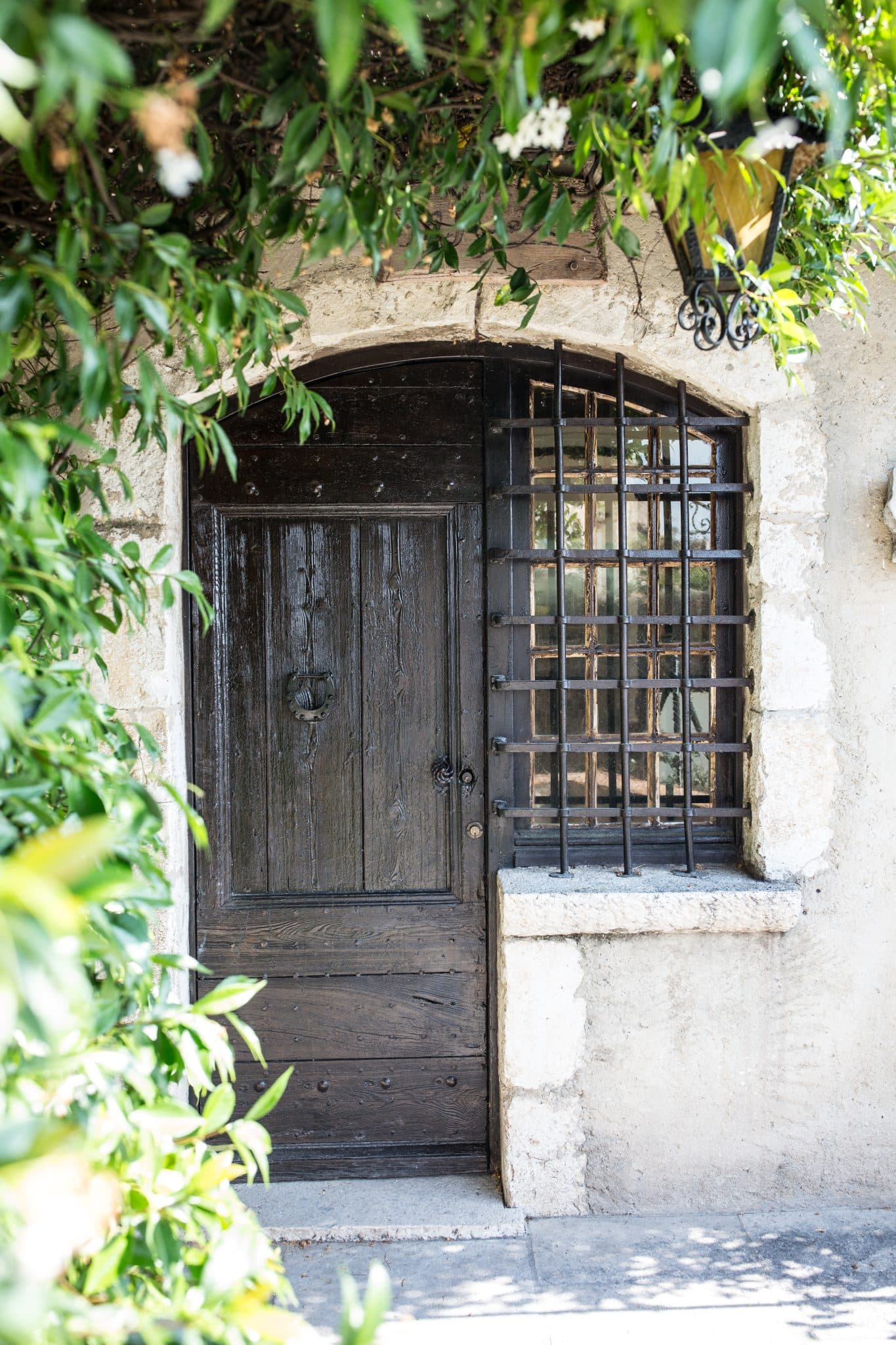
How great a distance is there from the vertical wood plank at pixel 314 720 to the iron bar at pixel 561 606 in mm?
573

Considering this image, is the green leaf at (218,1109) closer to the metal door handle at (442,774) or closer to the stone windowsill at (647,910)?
the stone windowsill at (647,910)

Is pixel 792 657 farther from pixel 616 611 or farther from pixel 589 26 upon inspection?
pixel 589 26

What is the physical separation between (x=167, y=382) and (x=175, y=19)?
122cm

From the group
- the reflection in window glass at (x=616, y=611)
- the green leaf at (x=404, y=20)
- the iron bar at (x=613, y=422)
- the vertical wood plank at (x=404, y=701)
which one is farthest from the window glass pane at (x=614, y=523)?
the green leaf at (x=404, y=20)

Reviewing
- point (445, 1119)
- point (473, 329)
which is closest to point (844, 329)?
point (473, 329)

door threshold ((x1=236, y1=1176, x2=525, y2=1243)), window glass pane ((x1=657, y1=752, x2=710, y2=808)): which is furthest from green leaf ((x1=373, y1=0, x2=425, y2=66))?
door threshold ((x1=236, y1=1176, x2=525, y2=1243))

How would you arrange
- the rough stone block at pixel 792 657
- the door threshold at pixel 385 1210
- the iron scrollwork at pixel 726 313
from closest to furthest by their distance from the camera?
the iron scrollwork at pixel 726 313, the door threshold at pixel 385 1210, the rough stone block at pixel 792 657

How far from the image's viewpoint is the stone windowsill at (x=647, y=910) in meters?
2.38

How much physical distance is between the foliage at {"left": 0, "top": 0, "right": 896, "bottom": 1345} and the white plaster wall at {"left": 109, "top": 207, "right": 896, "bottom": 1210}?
572 millimetres

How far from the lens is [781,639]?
2457mm

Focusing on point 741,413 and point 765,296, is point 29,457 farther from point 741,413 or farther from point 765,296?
point 741,413

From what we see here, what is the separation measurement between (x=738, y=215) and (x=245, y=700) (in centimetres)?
171

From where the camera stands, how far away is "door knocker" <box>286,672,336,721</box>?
102 inches

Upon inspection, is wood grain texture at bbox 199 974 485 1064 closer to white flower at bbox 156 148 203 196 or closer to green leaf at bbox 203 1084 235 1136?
green leaf at bbox 203 1084 235 1136
